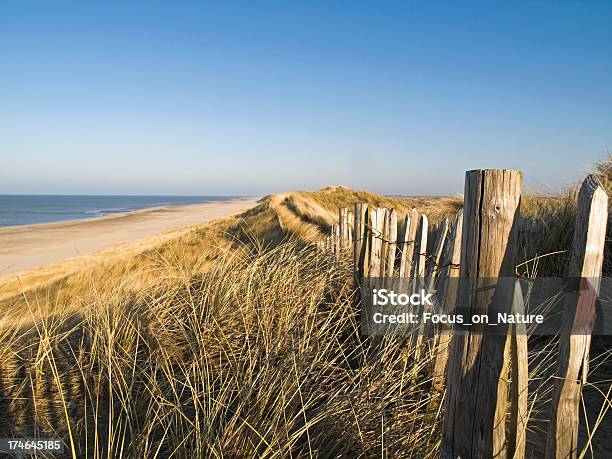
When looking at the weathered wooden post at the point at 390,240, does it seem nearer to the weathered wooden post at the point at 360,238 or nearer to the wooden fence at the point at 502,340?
the weathered wooden post at the point at 360,238

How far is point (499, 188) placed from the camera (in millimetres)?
1363

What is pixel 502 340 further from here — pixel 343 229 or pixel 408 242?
pixel 343 229

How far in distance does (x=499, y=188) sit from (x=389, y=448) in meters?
1.35

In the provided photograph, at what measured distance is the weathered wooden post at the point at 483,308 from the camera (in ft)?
4.53

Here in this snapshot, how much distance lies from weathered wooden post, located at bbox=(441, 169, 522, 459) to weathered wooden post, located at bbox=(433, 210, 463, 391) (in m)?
0.69

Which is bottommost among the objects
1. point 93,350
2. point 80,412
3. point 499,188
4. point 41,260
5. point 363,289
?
point 41,260

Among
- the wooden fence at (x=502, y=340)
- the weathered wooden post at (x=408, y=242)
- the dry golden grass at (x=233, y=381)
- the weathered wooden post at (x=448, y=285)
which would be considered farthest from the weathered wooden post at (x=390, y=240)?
the wooden fence at (x=502, y=340)

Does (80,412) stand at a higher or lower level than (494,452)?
lower

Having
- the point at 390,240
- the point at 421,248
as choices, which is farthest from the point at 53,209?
the point at 421,248

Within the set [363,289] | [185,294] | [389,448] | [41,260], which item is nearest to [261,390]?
[389,448]

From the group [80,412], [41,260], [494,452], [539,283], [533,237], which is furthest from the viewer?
[41,260]

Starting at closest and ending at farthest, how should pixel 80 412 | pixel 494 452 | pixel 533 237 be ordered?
1. pixel 494 452
2. pixel 80 412
3. pixel 533 237

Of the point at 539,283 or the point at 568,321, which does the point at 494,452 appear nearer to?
the point at 568,321

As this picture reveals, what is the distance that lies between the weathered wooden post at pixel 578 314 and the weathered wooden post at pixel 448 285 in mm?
701
